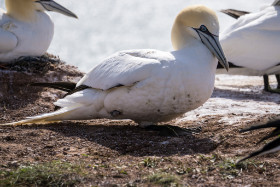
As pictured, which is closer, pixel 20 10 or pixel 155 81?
pixel 155 81

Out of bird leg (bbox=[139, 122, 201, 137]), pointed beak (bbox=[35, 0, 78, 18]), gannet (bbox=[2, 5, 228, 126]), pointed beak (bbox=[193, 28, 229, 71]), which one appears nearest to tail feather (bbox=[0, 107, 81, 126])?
gannet (bbox=[2, 5, 228, 126])

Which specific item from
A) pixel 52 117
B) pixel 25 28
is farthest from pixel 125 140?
pixel 25 28

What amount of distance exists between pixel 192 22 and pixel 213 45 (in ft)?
1.12

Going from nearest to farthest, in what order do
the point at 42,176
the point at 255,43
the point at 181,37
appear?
1. the point at 42,176
2. the point at 181,37
3. the point at 255,43

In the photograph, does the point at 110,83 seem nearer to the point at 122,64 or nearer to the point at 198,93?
the point at 122,64

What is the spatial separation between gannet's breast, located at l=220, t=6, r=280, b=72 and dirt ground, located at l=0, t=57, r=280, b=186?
1.59 metres

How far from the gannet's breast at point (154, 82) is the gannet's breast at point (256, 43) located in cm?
326

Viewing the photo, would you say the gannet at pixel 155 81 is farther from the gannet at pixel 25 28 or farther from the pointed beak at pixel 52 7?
the pointed beak at pixel 52 7

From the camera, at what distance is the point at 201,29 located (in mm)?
5430

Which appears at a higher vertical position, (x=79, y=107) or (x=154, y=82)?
(x=154, y=82)

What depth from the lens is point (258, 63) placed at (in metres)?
8.49

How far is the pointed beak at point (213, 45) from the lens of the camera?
5340 mm

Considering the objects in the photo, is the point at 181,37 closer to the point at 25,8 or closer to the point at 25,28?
the point at 25,28

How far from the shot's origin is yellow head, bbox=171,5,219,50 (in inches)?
213
